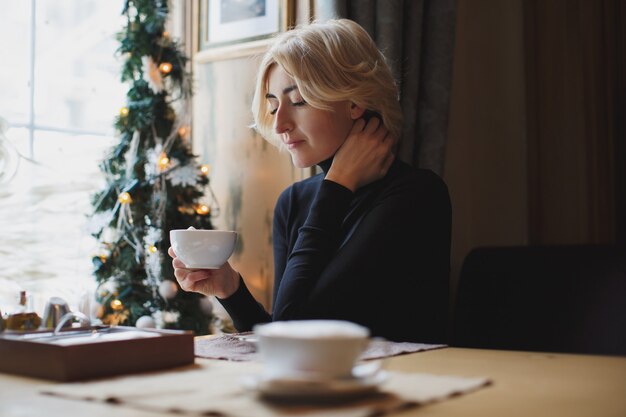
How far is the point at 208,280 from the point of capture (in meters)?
1.60

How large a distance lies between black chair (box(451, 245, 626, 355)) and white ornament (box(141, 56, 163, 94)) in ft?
3.71

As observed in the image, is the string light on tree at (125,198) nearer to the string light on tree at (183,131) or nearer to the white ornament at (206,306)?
the string light on tree at (183,131)

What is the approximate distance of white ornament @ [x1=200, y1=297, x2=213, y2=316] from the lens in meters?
2.45

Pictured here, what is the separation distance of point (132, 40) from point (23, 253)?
751 millimetres

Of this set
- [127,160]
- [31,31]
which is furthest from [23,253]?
→ [31,31]

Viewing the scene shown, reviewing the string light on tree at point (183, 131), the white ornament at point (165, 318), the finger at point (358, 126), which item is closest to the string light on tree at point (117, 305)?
the white ornament at point (165, 318)

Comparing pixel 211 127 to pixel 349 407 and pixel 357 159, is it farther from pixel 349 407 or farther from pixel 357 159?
pixel 349 407

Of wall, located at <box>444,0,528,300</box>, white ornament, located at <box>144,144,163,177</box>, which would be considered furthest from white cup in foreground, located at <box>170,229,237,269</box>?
wall, located at <box>444,0,528,300</box>

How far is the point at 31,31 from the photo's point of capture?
252 centimetres

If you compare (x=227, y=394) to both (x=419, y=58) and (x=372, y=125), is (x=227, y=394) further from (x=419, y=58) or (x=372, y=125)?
(x=419, y=58)

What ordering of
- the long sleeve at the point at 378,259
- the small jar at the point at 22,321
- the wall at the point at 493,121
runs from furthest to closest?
the wall at the point at 493,121 → the long sleeve at the point at 378,259 → the small jar at the point at 22,321

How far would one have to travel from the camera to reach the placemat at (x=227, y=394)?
0.72m

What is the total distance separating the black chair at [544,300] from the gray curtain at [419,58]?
0.66m

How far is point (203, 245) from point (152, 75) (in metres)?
1.33
